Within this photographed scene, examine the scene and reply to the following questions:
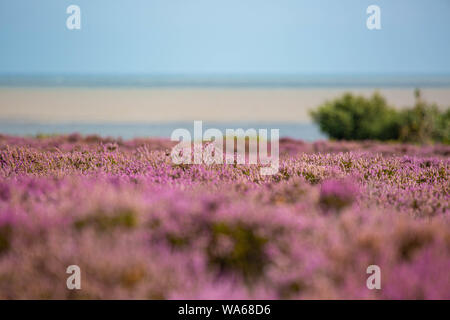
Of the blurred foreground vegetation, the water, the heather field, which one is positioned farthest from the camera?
the blurred foreground vegetation

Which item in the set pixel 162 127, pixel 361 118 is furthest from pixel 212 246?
pixel 162 127

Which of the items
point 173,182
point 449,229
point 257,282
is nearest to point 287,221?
point 257,282

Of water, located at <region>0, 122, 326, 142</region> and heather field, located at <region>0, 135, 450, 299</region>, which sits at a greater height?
water, located at <region>0, 122, 326, 142</region>

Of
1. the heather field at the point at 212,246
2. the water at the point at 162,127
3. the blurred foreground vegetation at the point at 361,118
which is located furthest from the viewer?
the blurred foreground vegetation at the point at 361,118

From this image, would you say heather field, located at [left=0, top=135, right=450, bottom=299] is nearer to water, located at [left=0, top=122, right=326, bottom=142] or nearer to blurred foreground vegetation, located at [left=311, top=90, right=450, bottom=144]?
water, located at [left=0, top=122, right=326, bottom=142]

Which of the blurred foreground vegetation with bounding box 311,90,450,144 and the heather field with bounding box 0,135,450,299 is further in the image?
the blurred foreground vegetation with bounding box 311,90,450,144

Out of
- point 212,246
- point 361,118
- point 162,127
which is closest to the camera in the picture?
point 212,246

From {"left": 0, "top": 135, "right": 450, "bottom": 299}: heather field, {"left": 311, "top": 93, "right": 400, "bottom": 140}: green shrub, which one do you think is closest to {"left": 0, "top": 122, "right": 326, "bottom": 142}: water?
{"left": 311, "top": 93, "right": 400, "bottom": 140}: green shrub

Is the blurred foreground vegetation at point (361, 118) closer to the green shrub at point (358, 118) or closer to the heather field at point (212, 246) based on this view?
the green shrub at point (358, 118)

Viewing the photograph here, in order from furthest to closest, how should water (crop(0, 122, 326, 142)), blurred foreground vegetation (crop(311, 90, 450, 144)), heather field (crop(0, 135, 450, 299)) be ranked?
1. blurred foreground vegetation (crop(311, 90, 450, 144))
2. water (crop(0, 122, 326, 142))
3. heather field (crop(0, 135, 450, 299))

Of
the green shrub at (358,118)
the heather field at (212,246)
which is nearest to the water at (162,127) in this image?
the green shrub at (358,118)

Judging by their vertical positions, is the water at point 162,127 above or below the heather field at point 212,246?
above

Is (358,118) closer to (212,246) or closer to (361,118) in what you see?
(361,118)
